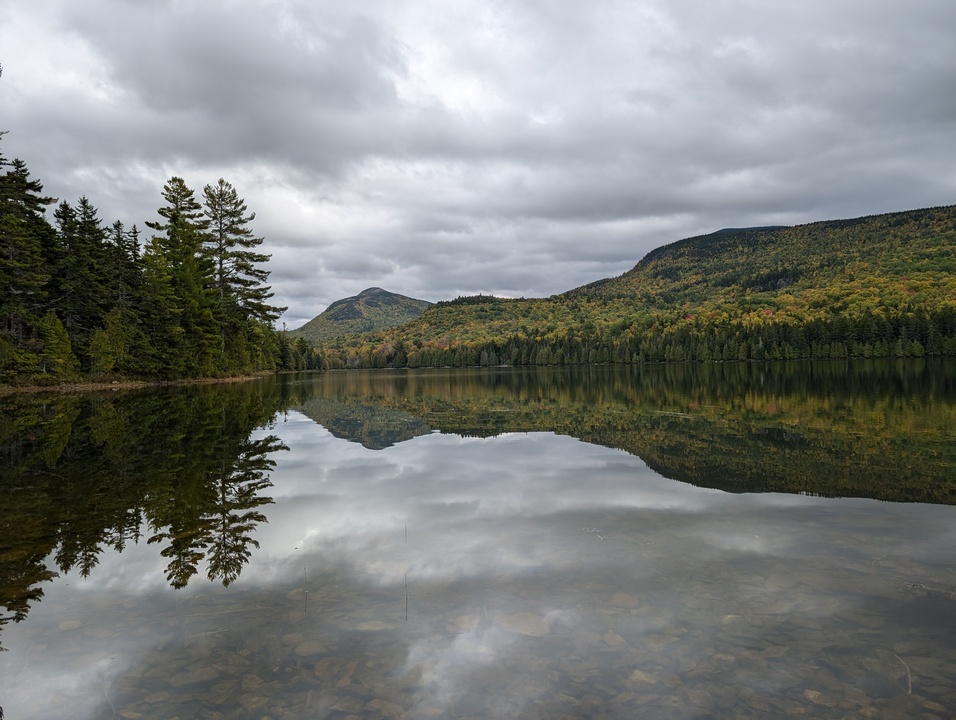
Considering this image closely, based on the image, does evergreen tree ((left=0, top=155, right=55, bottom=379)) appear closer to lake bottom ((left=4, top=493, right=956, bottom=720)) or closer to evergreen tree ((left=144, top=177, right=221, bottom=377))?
evergreen tree ((left=144, top=177, right=221, bottom=377))

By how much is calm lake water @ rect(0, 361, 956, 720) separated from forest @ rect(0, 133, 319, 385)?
34008 mm

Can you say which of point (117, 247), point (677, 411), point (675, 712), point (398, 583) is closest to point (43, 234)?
point (117, 247)

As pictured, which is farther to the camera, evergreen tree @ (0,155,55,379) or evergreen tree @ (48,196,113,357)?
evergreen tree @ (48,196,113,357)

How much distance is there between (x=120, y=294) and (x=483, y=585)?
5580 cm

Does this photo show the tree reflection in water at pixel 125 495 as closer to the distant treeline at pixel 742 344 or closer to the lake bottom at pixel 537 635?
the lake bottom at pixel 537 635

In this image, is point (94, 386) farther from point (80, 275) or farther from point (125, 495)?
point (125, 495)

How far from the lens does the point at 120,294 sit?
5119 cm

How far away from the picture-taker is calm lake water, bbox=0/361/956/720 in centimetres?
456

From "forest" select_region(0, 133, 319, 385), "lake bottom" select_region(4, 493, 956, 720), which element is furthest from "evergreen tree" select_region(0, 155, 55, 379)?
"lake bottom" select_region(4, 493, 956, 720)

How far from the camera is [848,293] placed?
173000 millimetres

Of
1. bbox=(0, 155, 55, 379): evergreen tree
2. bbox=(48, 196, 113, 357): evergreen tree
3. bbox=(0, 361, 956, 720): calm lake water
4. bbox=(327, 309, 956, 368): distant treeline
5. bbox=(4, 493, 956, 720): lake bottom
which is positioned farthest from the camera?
bbox=(327, 309, 956, 368): distant treeline

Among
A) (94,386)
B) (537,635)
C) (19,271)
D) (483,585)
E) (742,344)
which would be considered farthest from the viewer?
(742,344)

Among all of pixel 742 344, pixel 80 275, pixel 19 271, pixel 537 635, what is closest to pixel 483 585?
pixel 537 635

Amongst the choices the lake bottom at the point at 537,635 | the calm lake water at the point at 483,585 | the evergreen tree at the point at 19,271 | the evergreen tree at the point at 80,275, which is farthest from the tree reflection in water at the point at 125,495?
the evergreen tree at the point at 80,275
